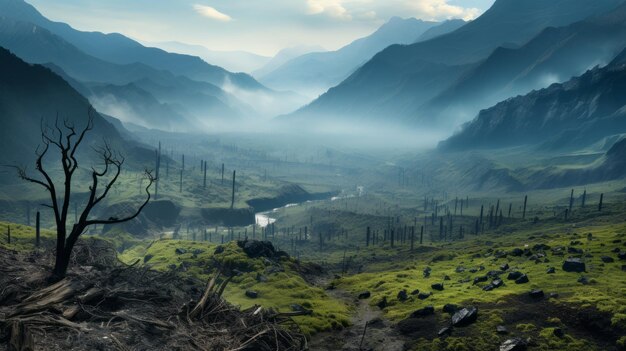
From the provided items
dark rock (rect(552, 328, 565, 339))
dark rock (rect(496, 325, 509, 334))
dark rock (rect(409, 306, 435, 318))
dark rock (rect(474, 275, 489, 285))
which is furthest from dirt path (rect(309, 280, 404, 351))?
A: dark rock (rect(474, 275, 489, 285))

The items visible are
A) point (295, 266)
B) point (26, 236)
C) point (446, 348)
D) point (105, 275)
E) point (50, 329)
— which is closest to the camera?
point (50, 329)

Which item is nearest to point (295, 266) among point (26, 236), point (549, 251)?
point (549, 251)

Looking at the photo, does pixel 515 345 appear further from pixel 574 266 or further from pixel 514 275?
pixel 574 266

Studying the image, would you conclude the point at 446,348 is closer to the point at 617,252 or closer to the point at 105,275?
the point at 105,275

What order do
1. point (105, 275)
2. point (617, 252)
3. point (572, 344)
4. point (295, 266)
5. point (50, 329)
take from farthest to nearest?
point (295, 266) → point (617, 252) → point (105, 275) → point (572, 344) → point (50, 329)

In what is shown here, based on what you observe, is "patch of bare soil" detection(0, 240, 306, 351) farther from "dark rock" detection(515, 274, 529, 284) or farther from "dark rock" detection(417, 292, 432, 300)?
"dark rock" detection(515, 274, 529, 284)

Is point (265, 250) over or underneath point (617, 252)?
underneath

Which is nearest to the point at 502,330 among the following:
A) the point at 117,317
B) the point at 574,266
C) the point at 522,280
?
the point at 522,280
